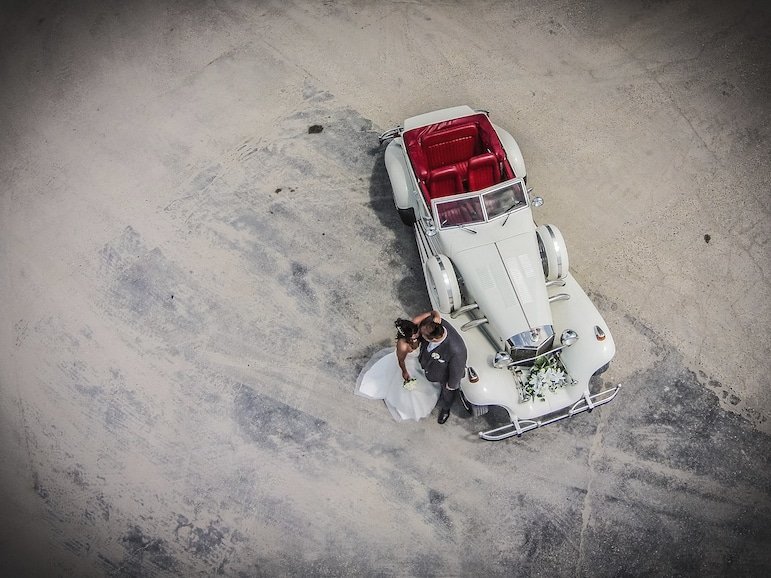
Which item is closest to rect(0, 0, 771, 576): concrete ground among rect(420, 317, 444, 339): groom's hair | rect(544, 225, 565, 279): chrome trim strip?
rect(544, 225, 565, 279): chrome trim strip

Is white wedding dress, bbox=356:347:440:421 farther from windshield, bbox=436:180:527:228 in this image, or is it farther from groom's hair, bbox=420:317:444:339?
windshield, bbox=436:180:527:228

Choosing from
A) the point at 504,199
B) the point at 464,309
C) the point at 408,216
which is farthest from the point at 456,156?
the point at 464,309

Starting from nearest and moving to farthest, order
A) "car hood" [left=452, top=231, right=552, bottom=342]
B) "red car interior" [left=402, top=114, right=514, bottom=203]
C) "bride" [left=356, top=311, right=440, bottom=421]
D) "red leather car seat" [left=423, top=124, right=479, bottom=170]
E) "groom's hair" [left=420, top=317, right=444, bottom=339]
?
"groom's hair" [left=420, top=317, right=444, bottom=339] < "car hood" [left=452, top=231, right=552, bottom=342] < "bride" [left=356, top=311, right=440, bottom=421] < "red car interior" [left=402, top=114, right=514, bottom=203] < "red leather car seat" [left=423, top=124, right=479, bottom=170]

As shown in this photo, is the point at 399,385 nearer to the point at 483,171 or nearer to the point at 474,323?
the point at 474,323

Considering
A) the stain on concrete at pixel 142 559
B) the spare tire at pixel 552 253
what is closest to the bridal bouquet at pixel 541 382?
the spare tire at pixel 552 253

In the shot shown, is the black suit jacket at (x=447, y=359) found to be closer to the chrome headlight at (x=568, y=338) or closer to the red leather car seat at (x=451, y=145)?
the chrome headlight at (x=568, y=338)

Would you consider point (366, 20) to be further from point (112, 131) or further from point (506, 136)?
point (112, 131)
